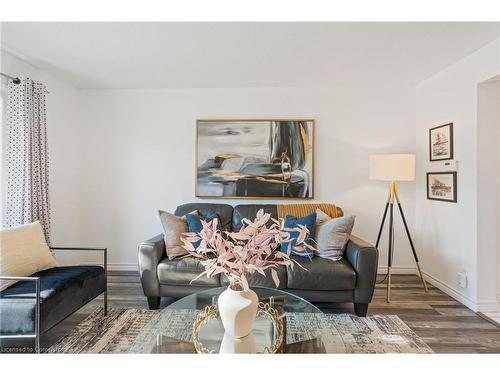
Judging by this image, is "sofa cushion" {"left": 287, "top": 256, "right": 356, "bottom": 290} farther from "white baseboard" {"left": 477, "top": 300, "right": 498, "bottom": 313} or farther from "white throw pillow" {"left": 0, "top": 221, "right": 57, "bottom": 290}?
"white throw pillow" {"left": 0, "top": 221, "right": 57, "bottom": 290}

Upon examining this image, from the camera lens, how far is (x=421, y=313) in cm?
271

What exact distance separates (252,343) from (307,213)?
80.9 inches

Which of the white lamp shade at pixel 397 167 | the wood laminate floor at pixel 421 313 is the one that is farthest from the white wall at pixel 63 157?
the white lamp shade at pixel 397 167

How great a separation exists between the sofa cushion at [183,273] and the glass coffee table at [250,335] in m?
0.69

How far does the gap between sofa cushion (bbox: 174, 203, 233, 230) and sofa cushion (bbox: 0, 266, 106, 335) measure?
1.10 m

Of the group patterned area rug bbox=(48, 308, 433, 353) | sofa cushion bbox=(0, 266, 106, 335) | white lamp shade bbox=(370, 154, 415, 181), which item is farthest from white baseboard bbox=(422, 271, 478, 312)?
sofa cushion bbox=(0, 266, 106, 335)

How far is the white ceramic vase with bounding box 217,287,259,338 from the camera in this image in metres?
1.49

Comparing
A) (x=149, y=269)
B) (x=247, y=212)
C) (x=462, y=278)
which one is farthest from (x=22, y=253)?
(x=462, y=278)

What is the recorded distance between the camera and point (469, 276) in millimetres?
2848

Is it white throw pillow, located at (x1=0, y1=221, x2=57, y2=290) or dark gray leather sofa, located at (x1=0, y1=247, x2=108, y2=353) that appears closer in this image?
dark gray leather sofa, located at (x1=0, y1=247, x2=108, y2=353)

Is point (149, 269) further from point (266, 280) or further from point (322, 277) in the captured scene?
point (322, 277)

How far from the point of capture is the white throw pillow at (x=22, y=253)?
2051 millimetres
